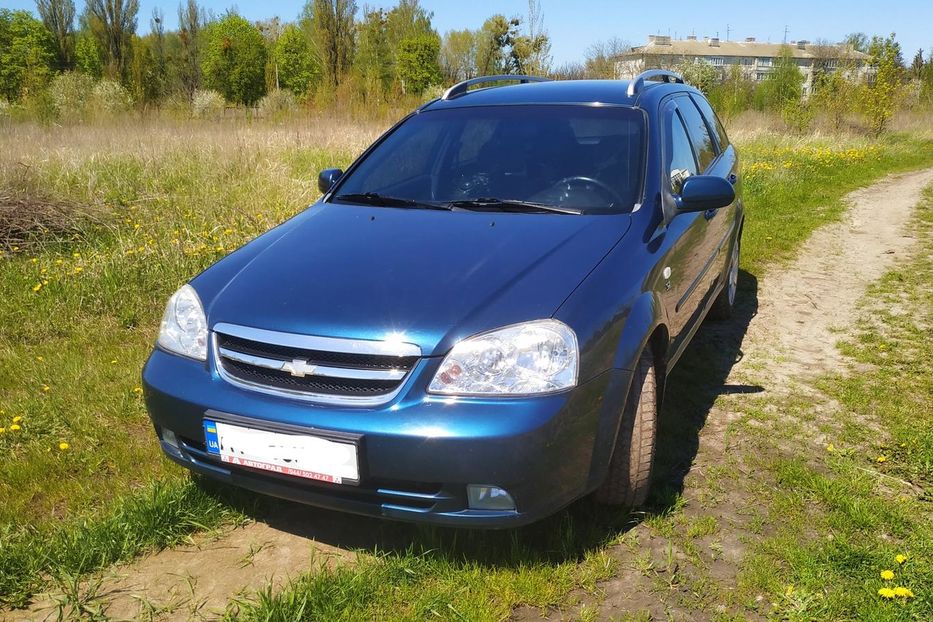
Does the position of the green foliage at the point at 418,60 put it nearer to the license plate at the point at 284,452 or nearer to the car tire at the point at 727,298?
the car tire at the point at 727,298

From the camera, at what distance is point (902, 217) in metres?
9.36

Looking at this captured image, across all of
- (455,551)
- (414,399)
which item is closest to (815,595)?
(455,551)

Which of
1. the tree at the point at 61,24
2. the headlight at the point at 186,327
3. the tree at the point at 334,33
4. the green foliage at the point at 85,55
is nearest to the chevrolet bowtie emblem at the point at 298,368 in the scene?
the headlight at the point at 186,327

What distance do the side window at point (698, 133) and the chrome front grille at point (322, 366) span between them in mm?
2633

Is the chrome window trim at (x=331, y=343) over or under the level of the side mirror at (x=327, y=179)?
under

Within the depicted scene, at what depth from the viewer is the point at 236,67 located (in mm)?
41281

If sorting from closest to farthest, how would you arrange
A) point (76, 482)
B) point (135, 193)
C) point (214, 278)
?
point (214, 278) → point (76, 482) → point (135, 193)

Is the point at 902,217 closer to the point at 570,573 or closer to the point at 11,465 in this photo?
the point at 570,573

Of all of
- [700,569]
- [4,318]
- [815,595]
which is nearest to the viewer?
[815,595]

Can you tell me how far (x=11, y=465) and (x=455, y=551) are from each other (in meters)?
1.90

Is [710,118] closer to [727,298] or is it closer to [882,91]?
[727,298]

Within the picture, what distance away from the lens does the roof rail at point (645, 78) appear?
346cm

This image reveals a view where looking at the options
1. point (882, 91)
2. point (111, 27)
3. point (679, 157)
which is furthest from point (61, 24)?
point (679, 157)

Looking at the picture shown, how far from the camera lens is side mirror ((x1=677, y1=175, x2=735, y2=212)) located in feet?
9.74
